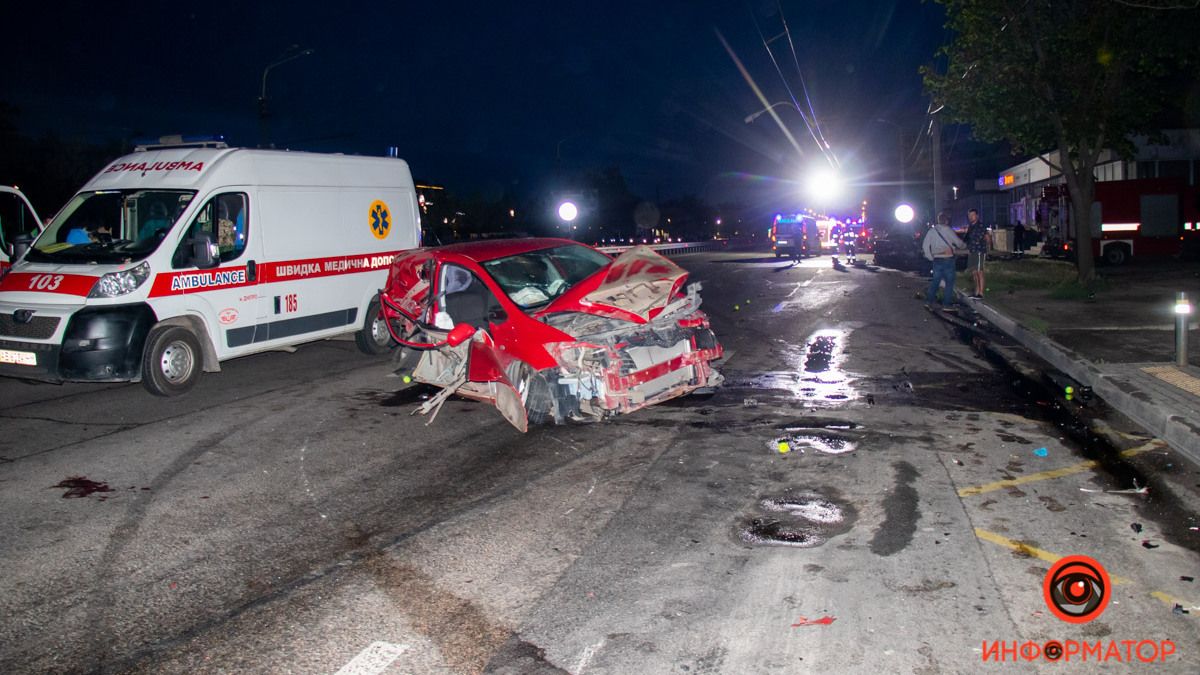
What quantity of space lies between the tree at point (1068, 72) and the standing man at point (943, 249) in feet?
11.0

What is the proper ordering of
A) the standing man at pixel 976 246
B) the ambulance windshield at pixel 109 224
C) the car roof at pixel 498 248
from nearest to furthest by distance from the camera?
Answer: the car roof at pixel 498 248 < the ambulance windshield at pixel 109 224 < the standing man at pixel 976 246

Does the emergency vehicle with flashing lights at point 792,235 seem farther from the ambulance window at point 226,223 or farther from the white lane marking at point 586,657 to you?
the white lane marking at point 586,657

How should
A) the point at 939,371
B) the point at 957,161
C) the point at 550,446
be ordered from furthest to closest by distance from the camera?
the point at 957,161 → the point at 939,371 → the point at 550,446

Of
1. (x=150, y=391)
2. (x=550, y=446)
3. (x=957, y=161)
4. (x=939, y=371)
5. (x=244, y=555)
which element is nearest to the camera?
(x=244, y=555)

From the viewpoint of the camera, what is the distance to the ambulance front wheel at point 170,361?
31.3ft

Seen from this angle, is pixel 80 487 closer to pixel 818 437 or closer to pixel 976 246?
pixel 818 437

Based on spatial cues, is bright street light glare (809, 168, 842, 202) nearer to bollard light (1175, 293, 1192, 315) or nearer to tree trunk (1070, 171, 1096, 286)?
tree trunk (1070, 171, 1096, 286)

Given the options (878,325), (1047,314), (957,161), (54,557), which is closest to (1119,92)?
(1047,314)

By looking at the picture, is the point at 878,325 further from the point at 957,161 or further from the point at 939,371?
the point at 957,161

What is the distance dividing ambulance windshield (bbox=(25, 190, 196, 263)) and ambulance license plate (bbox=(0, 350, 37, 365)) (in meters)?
1.16

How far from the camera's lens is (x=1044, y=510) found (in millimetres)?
5500

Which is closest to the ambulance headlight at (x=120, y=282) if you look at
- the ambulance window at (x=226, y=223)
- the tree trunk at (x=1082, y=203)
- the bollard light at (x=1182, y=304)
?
the ambulance window at (x=226, y=223)

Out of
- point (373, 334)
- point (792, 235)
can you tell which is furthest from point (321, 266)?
point (792, 235)

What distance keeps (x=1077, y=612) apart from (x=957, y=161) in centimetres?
7591
